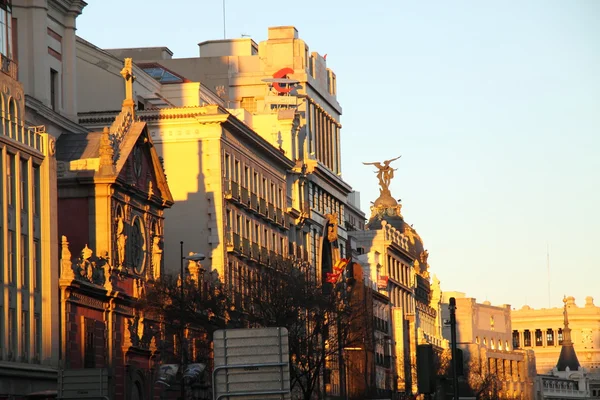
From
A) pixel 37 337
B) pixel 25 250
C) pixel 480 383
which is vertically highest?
pixel 25 250

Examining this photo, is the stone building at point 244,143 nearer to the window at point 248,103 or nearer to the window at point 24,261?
the window at point 248,103

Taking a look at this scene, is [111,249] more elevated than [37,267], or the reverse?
[111,249]

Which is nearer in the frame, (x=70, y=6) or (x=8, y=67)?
(x=8, y=67)

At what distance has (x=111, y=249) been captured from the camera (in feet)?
251

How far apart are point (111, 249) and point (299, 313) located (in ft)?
39.0

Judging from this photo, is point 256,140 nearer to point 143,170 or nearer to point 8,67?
point 143,170

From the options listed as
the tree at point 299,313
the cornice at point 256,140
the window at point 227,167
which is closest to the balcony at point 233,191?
the window at point 227,167

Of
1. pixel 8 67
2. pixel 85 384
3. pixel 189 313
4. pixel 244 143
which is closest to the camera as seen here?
pixel 85 384

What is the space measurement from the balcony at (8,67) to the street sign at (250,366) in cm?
3736

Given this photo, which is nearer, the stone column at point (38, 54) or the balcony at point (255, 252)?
the stone column at point (38, 54)

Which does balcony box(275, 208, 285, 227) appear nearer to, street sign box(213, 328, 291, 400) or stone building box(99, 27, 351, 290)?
stone building box(99, 27, 351, 290)

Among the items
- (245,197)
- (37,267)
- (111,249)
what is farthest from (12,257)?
(245,197)

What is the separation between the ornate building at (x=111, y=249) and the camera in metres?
71.9

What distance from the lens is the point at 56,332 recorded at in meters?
68.8
